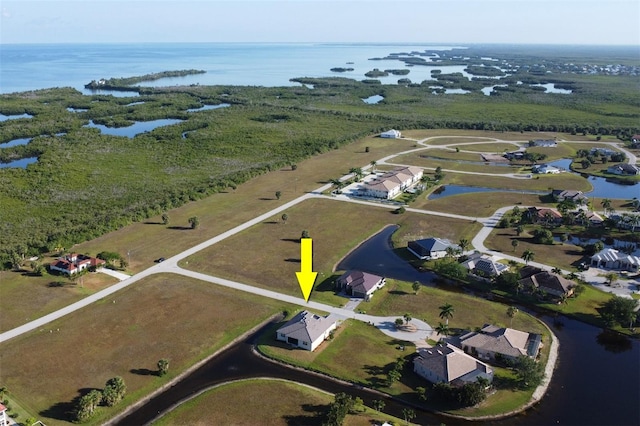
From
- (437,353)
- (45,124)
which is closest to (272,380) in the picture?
(437,353)

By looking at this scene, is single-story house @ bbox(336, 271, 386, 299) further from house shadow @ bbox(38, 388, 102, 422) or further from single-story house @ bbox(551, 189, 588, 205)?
single-story house @ bbox(551, 189, 588, 205)

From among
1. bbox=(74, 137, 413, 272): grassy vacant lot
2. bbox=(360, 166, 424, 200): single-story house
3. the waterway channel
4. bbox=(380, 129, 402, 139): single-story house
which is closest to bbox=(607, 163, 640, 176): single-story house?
bbox=(360, 166, 424, 200): single-story house

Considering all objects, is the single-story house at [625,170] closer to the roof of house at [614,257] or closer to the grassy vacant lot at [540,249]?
the grassy vacant lot at [540,249]

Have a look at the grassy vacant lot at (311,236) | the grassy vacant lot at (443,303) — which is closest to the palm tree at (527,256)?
the grassy vacant lot at (311,236)

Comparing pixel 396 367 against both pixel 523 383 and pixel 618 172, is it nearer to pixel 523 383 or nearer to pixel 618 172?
pixel 523 383

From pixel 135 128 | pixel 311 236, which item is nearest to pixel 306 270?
pixel 311 236
